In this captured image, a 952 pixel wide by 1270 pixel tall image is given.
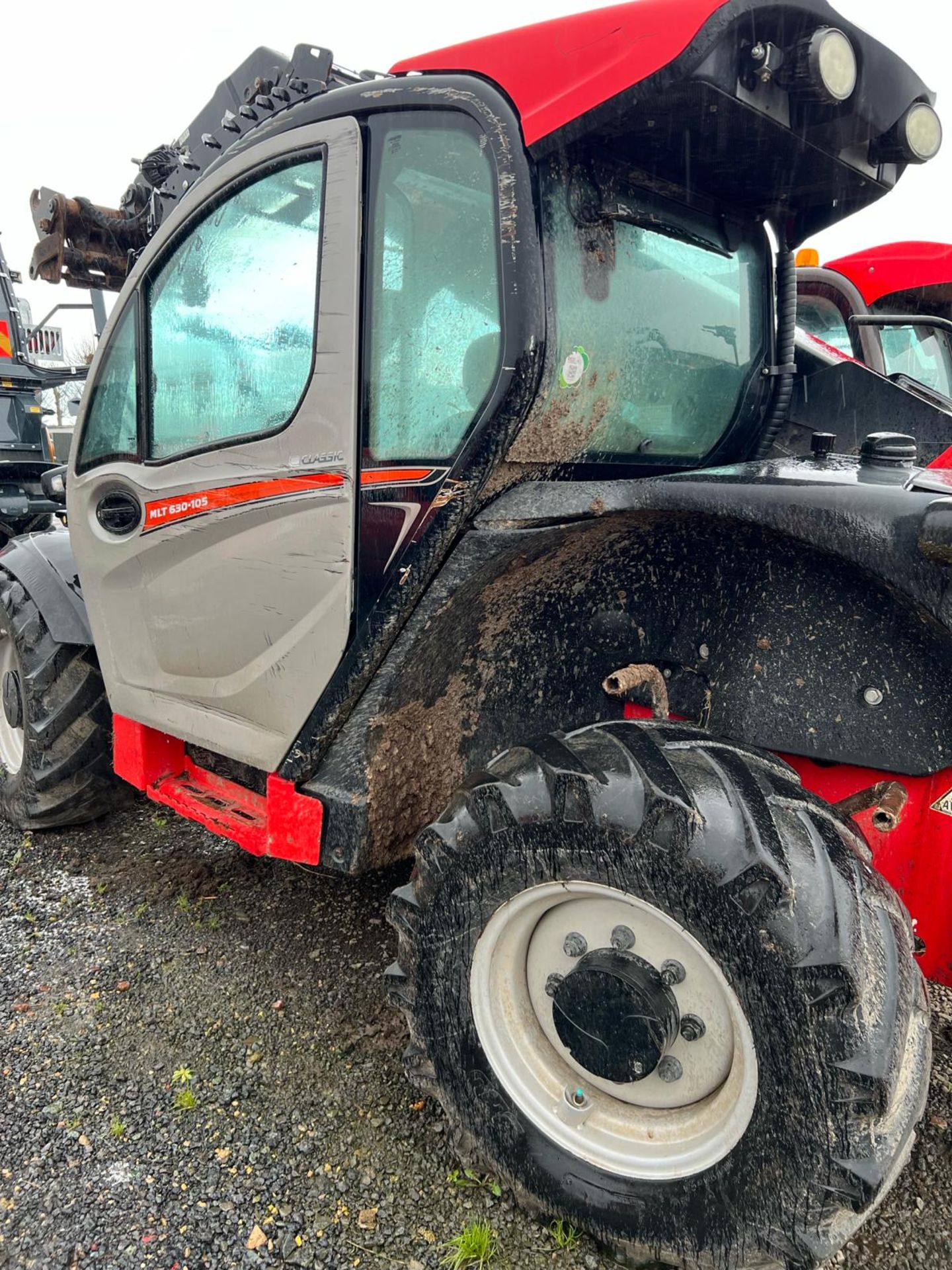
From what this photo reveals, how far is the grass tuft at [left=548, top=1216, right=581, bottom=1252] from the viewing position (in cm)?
180

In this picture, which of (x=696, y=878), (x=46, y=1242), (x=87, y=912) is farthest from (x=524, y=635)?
(x=87, y=912)

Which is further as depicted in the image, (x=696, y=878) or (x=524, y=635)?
(x=524, y=635)

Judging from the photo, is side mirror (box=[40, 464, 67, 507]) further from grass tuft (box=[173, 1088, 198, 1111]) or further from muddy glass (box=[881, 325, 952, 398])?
muddy glass (box=[881, 325, 952, 398])

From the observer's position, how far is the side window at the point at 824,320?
5.50 m

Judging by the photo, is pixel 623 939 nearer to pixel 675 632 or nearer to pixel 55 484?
pixel 675 632

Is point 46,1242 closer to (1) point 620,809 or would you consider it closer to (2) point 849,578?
(1) point 620,809

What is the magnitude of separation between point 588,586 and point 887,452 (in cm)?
71

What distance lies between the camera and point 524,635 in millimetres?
2215

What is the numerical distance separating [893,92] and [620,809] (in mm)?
1592

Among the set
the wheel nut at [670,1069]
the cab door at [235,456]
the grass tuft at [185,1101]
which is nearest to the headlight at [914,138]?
the cab door at [235,456]

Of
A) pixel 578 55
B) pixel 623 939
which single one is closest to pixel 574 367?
pixel 578 55

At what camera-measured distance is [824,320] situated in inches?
219

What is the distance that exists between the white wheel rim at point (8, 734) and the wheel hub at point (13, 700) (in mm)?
44

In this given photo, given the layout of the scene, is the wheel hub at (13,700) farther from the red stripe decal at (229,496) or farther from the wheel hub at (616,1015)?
the wheel hub at (616,1015)
